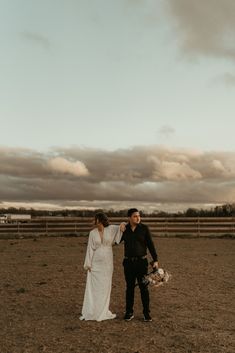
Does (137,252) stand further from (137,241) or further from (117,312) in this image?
(117,312)

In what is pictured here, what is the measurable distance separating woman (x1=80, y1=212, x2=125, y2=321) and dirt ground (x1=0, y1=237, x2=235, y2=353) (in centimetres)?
26

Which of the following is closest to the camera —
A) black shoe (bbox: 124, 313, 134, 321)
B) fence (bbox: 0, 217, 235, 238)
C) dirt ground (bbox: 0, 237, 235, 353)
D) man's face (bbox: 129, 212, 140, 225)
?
dirt ground (bbox: 0, 237, 235, 353)

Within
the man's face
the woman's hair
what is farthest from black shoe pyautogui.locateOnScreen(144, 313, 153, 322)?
the woman's hair

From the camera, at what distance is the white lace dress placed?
8.79m

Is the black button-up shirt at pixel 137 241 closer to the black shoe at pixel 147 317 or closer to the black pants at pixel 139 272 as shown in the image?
the black pants at pixel 139 272

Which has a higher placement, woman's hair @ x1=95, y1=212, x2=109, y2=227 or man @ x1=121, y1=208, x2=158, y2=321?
woman's hair @ x1=95, y1=212, x2=109, y2=227

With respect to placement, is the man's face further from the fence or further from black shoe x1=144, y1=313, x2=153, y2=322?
the fence

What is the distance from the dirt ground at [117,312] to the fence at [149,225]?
14.7m

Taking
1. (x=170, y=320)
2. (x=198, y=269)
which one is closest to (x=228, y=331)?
(x=170, y=320)

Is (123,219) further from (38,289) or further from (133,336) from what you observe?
(133,336)

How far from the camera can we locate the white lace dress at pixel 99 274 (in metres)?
8.79

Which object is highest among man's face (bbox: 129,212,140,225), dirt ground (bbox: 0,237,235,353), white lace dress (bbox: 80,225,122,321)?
man's face (bbox: 129,212,140,225)

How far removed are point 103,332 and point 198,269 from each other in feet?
27.1

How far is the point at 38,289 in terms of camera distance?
12.1 meters
